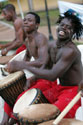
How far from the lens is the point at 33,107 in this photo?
2.11 meters

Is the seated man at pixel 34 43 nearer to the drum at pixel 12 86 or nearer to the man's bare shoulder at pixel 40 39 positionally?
the man's bare shoulder at pixel 40 39

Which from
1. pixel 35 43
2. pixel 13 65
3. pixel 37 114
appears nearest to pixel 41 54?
pixel 35 43

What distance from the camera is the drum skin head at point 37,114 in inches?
79.4

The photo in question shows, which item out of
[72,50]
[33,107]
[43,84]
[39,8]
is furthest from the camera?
[39,8]

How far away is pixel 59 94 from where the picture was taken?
2.56 meters

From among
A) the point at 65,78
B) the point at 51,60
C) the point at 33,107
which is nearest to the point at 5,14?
the point at 51,60

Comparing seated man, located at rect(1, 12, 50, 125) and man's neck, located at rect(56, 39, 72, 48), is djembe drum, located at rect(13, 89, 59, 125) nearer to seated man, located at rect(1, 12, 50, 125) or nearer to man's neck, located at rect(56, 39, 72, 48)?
man's neck, located at rect(56, 39, 72, 48)

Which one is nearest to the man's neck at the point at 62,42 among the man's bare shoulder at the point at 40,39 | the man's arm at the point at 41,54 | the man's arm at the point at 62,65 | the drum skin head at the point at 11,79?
the man's arm at the point at 62,65

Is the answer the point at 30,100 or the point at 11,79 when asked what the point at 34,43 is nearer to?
the point at 11,79

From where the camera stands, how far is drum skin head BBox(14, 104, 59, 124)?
6.61 feet

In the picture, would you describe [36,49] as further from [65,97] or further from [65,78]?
Result: [65,97]

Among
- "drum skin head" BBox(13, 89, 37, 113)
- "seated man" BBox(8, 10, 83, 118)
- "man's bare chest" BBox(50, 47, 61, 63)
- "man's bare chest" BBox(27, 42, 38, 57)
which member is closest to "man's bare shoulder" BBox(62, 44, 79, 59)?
"seated man" BBox(8, 10, 83, 118)

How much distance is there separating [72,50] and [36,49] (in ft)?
2.96

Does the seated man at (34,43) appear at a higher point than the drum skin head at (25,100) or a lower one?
higher
